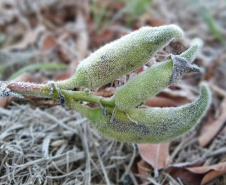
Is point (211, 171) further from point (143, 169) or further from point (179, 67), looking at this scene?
point (179, 67)

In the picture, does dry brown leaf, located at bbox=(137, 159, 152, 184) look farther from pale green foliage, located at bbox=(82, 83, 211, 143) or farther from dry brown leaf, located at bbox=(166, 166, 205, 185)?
pale green foliage, located at bbox=(82, 83, 211, 143)

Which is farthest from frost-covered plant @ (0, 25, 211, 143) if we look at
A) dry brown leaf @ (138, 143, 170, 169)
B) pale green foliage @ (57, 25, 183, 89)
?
dry brown leaf @ (138, 143, 170, 169)

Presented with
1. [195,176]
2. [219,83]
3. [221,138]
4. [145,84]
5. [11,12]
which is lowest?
[195,176]

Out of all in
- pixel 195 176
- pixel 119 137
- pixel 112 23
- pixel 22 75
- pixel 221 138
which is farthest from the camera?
pixel 112 23

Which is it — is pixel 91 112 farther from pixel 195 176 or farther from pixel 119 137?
pixel 195 176

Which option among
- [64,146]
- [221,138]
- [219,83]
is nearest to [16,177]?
[64,146]

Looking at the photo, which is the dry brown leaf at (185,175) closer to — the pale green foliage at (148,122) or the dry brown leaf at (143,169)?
the dry brown leaf at (143,169)

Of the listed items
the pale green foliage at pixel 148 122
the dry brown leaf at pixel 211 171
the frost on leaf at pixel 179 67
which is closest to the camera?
the frost on leaf at pixel 179 67

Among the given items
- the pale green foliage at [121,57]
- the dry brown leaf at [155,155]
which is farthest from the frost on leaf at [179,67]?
the dry brown leaf at [155,155]
